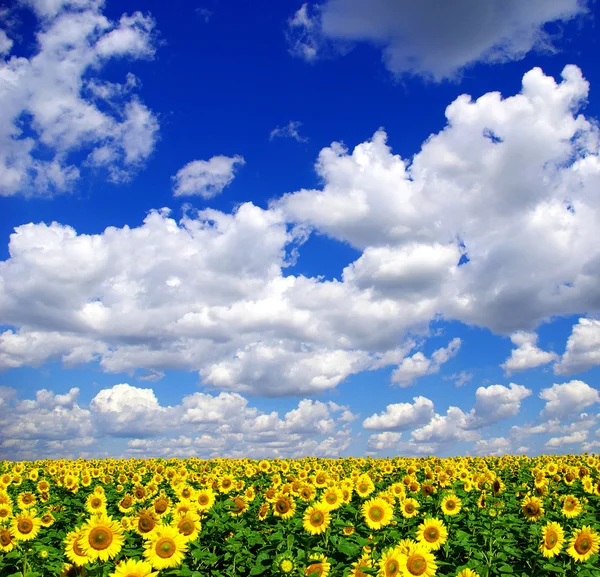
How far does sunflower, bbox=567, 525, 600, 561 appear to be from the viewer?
10609 mm

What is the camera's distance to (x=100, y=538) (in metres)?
8.08

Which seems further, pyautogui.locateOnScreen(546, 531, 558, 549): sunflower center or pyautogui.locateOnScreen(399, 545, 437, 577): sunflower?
pyautogui.locateOnScreen(546, 531, 558, 549): sunflower center

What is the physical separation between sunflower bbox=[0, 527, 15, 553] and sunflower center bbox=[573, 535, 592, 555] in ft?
36.6

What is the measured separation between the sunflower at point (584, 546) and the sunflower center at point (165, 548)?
25.7 feet

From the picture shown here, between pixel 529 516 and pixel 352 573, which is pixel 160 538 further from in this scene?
pixel 529 516

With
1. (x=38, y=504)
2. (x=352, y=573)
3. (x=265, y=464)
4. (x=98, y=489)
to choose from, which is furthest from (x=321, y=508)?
(x=265, y=464)

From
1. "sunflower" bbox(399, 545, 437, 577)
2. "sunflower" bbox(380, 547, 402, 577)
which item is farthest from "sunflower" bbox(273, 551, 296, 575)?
"sunflower" bbox(399, 545, 437, 577)

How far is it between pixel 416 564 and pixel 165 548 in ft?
12.3

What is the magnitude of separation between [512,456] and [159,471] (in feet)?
61.2

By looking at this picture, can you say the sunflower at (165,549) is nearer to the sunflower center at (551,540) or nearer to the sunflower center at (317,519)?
the sunflower center at (317,519)

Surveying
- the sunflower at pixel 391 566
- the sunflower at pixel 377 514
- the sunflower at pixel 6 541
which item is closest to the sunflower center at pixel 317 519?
the sunflower at pixel 377 514

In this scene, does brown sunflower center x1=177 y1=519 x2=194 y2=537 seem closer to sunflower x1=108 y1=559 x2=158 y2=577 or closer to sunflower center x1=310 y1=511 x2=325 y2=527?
sunflower x1=108 y1=559 x2=158 y2=577

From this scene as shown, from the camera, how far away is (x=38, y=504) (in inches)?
677

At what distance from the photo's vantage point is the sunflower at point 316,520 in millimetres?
10281
